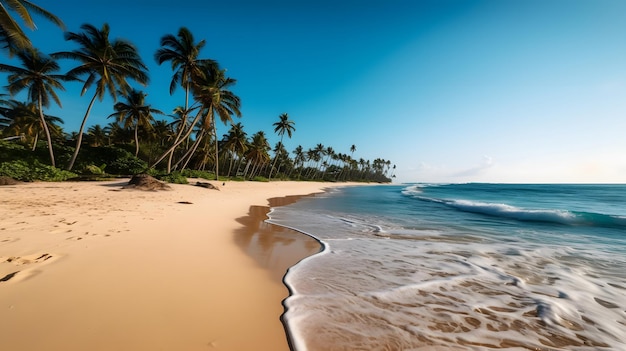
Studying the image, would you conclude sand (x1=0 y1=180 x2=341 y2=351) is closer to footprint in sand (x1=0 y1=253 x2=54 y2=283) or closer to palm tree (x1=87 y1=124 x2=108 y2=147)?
footprint in sand (x1=0 y1=253 x2=54 y2=283)

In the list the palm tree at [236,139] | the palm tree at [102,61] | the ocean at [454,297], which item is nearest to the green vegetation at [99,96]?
the palm tree at [102,61]

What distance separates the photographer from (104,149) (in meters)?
29.1

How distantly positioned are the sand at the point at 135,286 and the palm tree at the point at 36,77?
22.5 meters

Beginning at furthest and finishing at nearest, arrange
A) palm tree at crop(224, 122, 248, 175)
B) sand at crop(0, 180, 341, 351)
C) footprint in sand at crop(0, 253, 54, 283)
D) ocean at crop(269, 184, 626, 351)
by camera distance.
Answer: palm tree at crop(224, 122, 248, 175), footprint in sand at crop(0, 253, 54, 283), ocean at crop(269, 184, 626, 351), sand at crop(0, 180, 341, 351)

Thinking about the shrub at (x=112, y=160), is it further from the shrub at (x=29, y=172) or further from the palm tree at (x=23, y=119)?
the shrub at (x=29, y=172)

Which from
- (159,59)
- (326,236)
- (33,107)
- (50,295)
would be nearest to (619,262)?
(326,236)

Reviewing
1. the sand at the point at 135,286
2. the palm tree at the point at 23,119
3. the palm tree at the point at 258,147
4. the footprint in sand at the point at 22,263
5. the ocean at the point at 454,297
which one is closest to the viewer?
the sand at the point at 135,286

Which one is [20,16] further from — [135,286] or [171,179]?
[135,286]

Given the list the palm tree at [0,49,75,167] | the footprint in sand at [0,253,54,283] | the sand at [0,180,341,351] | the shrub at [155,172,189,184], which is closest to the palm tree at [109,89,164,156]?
the palm tree at [0,49,75,167]

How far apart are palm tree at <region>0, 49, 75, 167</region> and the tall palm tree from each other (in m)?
10.3

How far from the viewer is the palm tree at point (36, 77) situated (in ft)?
66.5

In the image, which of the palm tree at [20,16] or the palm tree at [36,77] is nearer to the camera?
the palm tree at [20,16]

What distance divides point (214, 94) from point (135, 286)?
23025 mm

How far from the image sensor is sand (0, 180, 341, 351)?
2.21 metres
